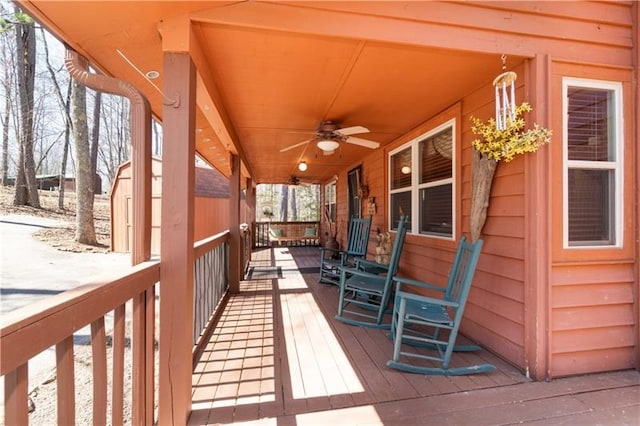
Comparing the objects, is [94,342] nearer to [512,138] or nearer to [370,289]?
[370,289]

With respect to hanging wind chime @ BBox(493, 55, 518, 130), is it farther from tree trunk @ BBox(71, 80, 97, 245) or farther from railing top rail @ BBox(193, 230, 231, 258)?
tree trunk @ BBox(71, 80, 97, 245)

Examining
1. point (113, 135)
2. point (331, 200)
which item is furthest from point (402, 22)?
point (113, 135)

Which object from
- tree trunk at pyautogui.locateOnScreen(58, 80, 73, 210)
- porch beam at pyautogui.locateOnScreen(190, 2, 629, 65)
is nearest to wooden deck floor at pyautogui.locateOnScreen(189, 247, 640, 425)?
porch beam at pyautogui.locateOnScreen(190, 2, 629, 65)

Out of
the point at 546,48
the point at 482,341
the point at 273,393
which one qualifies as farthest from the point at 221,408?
the point at 546,48

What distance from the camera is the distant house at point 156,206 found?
789 cm

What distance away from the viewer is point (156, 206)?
8.20 metres

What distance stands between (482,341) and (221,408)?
2107mm

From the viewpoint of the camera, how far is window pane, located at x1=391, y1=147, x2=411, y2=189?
382cm

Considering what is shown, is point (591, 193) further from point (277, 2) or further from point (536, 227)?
point (277, 2)

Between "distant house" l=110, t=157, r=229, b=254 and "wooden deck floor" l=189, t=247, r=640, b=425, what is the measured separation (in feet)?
16.8

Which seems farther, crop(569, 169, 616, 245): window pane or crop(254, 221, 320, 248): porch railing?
crop(254, 221, 320, 248): porch railing

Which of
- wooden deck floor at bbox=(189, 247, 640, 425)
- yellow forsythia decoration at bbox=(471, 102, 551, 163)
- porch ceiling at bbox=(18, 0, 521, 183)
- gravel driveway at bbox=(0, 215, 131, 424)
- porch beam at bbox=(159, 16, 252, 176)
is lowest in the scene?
wooden deck floor at bbox=(189, 247, 640, 425)

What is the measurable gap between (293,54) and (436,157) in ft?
6.47

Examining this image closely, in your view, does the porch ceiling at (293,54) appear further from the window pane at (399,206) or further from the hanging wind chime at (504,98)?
the window pane at (399,206)
